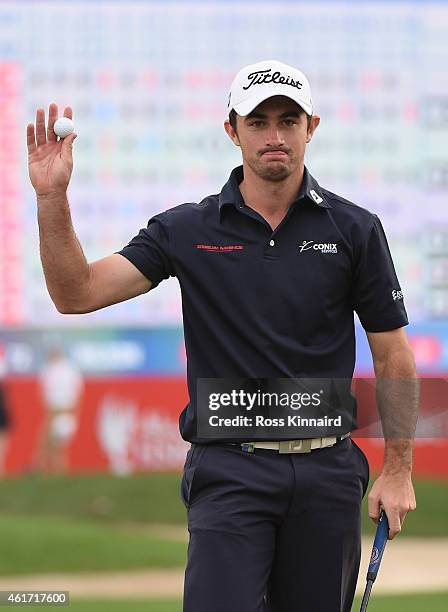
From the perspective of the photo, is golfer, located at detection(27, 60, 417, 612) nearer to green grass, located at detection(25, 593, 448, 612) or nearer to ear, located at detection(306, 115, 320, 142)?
ear, located at detection(306, 115, 320, 142)

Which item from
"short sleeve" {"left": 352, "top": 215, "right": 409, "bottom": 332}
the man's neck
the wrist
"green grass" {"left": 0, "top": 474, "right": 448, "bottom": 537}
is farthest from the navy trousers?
"green grass" {"left": 0, "top": 474, "right": 448, "bottom": 537}

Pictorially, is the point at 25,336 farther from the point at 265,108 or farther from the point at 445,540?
the point at 265,108

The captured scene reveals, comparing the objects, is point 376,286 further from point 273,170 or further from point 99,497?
point 99,497

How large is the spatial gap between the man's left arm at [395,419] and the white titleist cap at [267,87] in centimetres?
76

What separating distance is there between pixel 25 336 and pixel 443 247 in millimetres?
4226

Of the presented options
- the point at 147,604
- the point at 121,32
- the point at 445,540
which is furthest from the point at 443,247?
the point at 147,604

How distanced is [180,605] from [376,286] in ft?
17.9

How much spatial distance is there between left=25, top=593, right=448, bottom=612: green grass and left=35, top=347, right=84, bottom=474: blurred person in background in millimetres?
4489

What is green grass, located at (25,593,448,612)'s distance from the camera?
877cm

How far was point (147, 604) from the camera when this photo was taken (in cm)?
913

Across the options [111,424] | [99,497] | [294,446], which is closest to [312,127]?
[294,446]

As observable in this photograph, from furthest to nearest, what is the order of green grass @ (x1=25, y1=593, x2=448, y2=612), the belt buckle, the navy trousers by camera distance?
green grass @ (x1=25, y1=593, x2=448, y2=612) < the belt buckle < the navy trousers

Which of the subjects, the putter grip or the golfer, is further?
the putter grip

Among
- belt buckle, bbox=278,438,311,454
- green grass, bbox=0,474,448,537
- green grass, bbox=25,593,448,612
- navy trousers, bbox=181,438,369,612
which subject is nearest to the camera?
navy trousers, bbox=181,438,369,612
